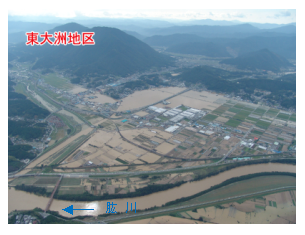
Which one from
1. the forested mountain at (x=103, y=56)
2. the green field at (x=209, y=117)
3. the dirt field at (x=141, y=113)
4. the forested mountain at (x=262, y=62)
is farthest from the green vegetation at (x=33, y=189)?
the forested mountain at (x=262, y=62)

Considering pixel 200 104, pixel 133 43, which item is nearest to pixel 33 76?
pixel 133 43

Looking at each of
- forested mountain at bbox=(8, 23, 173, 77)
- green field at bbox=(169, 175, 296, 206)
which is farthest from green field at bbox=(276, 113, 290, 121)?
forested mountain at bbox=(8, 23, 173, 77)

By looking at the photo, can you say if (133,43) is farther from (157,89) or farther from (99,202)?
(99,202)

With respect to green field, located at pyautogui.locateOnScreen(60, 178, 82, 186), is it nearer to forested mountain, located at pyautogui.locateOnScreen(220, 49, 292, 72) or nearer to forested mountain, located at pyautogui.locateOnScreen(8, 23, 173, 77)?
forested mountain, located at pyautogui.locateOnScreen(8, 23, 173, 77)

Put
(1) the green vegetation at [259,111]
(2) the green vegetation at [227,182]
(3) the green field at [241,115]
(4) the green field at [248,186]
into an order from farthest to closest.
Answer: (1) the green vegetation at [259,111] < (3) the green field at [241,115] < (4) the green field at [248,186] < (2) the green vegetation at [227,182]

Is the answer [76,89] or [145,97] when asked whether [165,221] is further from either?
[76,89]

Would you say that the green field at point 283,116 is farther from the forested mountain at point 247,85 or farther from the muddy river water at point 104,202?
the muddy river water at point 104,202

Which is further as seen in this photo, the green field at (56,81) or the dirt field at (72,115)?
the green field at (56,81)
